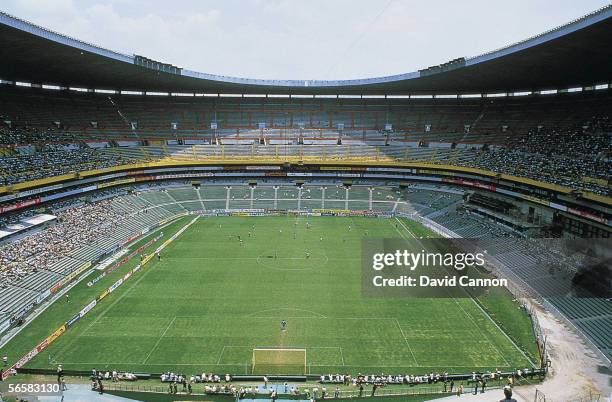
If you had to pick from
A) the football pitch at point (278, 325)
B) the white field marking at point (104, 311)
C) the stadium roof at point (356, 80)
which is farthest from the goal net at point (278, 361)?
the stadium roof at point (356, 80)

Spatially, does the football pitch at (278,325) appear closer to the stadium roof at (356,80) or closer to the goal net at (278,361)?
the goal net at (278,361)

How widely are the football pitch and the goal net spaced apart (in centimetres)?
9

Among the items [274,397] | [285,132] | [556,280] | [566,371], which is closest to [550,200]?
[556,280]

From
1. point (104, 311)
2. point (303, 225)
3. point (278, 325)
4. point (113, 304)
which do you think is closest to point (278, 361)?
point (278, 325)

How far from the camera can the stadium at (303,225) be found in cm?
2491

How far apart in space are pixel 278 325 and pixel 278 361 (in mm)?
4398

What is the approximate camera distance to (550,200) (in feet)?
147

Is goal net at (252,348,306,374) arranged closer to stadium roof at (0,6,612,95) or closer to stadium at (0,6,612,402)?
stadium at (0,6,612,402)

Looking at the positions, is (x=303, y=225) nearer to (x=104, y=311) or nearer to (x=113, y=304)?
(x=113, y=304)

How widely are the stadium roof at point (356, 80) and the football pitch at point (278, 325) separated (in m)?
20.5

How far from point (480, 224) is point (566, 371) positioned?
1078 inches

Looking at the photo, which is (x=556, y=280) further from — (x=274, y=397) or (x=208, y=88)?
(x=208, y=88)

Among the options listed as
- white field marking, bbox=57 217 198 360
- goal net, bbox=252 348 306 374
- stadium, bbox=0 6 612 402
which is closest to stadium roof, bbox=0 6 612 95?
stadium, bbox=0 6 612 402

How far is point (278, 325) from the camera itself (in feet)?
96.6
